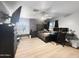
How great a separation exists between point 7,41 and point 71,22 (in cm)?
156

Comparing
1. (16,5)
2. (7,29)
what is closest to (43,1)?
(16,5)

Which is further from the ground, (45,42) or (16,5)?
(16,5)

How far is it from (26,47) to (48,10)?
105 centimetres

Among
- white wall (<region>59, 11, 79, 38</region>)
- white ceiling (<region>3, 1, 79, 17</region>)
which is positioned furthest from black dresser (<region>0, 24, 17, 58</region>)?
white wall (<region>59, 11, 79, 38</region>)

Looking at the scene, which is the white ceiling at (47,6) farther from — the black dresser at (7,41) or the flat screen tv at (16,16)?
the black dresser at (7,41)

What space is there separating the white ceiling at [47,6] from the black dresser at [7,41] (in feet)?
1.58

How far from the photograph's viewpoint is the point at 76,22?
2.31m

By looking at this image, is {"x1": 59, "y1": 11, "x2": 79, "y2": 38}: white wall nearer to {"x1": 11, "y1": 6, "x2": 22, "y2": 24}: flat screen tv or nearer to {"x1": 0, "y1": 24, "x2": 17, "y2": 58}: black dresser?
{"x1": 11, "y1": 6, "x2": 22, "y2": 24}: flat screen tv

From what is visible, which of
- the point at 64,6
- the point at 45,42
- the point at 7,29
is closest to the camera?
the point at 7,29

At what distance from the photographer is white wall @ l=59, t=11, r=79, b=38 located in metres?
2.28

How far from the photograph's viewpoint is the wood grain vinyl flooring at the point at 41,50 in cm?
229

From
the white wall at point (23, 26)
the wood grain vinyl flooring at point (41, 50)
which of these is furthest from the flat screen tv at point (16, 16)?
the wood grain vinyl flooring at point (41, 50)

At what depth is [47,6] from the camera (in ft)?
7.48

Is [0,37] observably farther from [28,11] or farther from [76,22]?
[76,22]
